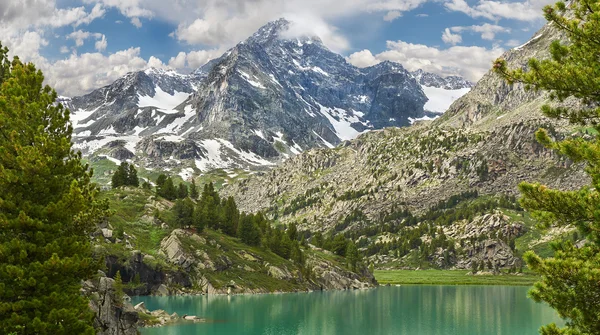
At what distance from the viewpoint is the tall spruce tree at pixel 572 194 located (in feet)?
71.0

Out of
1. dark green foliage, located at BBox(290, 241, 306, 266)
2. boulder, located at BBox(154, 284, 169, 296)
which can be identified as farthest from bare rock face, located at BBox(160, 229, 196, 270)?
dark green foliage, located at BBox(290, 241, 306, 266)

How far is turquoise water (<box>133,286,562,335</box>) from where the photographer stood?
86500 millimetres

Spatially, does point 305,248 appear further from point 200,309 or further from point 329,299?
point 200,309

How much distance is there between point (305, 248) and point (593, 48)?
170513 mm

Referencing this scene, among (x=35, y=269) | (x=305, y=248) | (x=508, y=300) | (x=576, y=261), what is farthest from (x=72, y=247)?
(x=305, y=248)

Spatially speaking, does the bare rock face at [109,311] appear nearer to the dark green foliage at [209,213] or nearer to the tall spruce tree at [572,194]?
the tall spruce tree at [572,194]

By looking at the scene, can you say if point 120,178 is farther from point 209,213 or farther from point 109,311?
point 109,311

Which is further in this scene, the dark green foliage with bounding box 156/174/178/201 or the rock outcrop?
the dark green foliage with bounding box 156/174/178/201

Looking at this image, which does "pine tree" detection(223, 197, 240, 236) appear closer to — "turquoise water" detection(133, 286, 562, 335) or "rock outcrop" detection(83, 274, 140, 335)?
"turquoise water" detection(133, 286, 562, 335)

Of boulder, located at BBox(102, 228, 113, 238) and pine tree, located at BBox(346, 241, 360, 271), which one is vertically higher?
boulder, located at BBox(102, 228, 113, 238)

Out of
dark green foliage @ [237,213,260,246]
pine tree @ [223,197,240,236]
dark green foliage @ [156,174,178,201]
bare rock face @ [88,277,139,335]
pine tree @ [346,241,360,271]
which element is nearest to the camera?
bare rock face @ [88,277,139,335]

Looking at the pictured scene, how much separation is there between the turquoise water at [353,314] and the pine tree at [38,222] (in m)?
44.9

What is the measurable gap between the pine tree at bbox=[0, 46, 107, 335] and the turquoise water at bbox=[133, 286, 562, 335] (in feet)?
147

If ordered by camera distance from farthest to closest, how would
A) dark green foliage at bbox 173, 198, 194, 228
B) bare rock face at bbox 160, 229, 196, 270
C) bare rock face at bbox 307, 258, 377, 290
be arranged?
1. bare rock face at bbox 307, 258, 377, 290
2. dark green foliage at bbox 173, 198, 194, 228
3. bare rock face at bbox 160, 229, 196, 270
